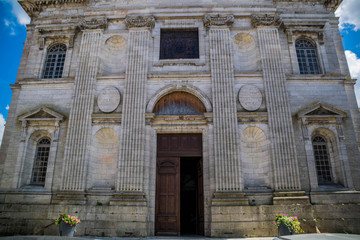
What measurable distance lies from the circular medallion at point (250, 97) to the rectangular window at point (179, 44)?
3361 mm

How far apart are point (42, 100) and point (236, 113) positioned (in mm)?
10473

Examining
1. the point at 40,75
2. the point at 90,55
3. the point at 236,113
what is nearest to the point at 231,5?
the point at 236,113

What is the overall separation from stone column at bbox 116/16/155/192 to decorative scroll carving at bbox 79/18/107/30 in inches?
55.7

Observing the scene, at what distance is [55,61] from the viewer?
15.9m

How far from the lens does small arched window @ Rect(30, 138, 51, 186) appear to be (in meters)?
13.8

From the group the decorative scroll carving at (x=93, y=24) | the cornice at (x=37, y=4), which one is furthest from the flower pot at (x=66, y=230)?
the cornice at (x=37, y=4)

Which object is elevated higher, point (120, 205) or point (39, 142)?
point (39, 142)

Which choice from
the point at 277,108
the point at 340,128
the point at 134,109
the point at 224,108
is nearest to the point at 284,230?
the point at 277,108

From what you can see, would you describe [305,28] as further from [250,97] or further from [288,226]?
[288,226]

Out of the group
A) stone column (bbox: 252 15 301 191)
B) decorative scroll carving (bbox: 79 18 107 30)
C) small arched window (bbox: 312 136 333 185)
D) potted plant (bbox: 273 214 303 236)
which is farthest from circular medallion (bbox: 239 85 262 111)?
decorative scroll carving (bbox: 79 18 107 30)

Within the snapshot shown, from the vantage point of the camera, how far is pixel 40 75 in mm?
15430

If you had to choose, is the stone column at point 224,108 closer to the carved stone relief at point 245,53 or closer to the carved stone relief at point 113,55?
the carved stone relief at point 245,53

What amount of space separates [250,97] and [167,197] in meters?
6.52

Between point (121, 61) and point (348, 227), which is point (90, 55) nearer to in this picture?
point (121, 61)
